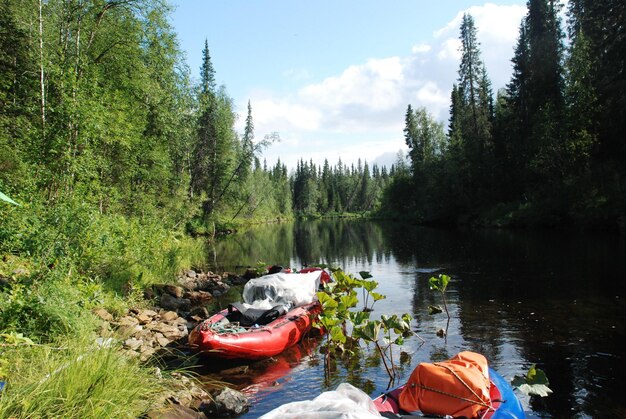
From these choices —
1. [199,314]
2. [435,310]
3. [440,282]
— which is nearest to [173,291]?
[199,314]

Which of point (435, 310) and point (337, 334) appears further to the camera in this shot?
point (435, 310)

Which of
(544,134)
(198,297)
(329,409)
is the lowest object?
(198,297)

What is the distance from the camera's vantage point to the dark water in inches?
260

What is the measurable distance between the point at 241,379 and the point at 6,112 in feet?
30.6

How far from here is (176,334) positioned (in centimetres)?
926

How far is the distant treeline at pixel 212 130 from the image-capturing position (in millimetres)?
9578

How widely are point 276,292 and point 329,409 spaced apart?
6490mm

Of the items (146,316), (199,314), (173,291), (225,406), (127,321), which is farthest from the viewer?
(173,291)

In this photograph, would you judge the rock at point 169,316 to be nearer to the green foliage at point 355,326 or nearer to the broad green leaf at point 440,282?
the green foliage at point 355,326

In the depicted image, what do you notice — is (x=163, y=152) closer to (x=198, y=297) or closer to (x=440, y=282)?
(x=198, y=297)

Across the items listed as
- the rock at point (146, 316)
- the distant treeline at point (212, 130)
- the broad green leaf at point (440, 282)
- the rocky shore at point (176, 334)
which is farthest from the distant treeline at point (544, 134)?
the rock at point (146, 316)

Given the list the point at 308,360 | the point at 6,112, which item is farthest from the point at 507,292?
the point at 6,112

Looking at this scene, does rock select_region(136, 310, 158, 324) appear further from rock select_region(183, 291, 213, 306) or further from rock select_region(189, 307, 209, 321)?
rock select_region(183, 291, 213, 306)

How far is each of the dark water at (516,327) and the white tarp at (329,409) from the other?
2.48 metres
